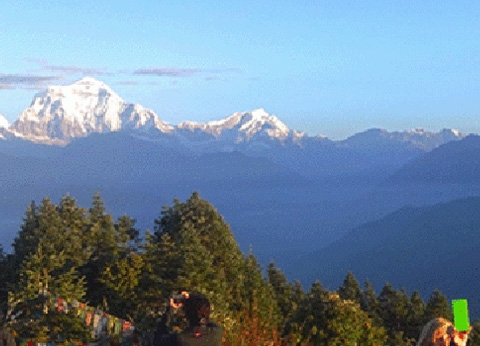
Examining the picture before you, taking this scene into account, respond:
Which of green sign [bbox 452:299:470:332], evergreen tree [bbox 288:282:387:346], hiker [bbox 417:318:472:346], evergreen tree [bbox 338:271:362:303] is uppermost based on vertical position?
green sign [bbox 452:299:470:332]

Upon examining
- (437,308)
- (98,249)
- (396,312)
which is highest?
(98,249)

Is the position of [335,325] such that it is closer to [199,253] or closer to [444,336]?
[199,253]

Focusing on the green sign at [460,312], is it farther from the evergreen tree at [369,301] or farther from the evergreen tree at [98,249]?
the evergreen tree at [369,301]

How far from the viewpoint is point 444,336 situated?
16.6ft

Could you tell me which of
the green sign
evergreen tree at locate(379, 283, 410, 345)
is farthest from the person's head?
evergreen tree at locate(379, 283, 410, 345)

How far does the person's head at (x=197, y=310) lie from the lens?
22.8 ft

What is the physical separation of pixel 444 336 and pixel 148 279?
13.9m

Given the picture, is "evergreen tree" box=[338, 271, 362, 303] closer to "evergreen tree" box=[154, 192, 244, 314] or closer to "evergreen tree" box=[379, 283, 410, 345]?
"evergreen tree" box=[379, 283, 410, 345]

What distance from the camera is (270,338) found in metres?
12.0

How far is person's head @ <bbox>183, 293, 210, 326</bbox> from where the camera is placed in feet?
22.8

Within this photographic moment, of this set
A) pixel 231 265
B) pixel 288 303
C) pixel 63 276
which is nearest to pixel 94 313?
pixel 63 276

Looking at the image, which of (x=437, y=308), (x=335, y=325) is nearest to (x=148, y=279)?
(x=335, y=325)

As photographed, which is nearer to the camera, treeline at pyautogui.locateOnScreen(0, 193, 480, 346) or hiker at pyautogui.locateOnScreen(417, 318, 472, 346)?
hiker at pyautogui.locateOnScreen(417, 318, 472, 346)

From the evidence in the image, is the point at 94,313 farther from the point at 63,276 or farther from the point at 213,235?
the point at 213,235
